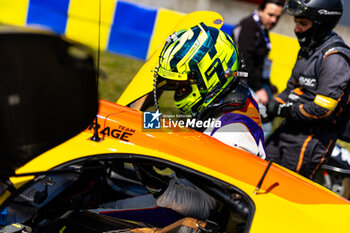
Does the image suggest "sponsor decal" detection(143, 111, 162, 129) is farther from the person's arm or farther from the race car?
the person's arm

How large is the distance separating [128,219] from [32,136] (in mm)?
1049

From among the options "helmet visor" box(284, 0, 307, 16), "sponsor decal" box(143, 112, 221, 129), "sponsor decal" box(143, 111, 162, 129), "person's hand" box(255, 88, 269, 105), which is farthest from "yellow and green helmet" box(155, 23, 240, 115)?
"person's hand" box(255, 88, 269, 105)

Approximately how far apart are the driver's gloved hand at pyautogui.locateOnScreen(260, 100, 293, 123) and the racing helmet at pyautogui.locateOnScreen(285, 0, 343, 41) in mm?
597

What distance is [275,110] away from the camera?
131 inches

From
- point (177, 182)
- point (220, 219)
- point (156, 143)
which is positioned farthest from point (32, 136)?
point (220, 219)

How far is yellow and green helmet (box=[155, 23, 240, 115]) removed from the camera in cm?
226

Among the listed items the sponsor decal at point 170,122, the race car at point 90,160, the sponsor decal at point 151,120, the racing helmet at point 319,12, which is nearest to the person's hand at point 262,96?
the racing helmet at point 319,12

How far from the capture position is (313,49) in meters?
3.14

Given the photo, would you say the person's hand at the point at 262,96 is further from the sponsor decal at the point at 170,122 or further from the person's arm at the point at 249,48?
the sponsor decal at the point at 170,122

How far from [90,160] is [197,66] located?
842 mm

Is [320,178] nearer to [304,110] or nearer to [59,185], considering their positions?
[304,110]

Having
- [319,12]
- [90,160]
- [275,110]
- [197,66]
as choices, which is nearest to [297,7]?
[319,12]

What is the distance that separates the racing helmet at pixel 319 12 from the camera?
120 inches

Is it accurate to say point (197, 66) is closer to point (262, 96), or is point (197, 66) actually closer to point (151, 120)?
point (151, 120)
